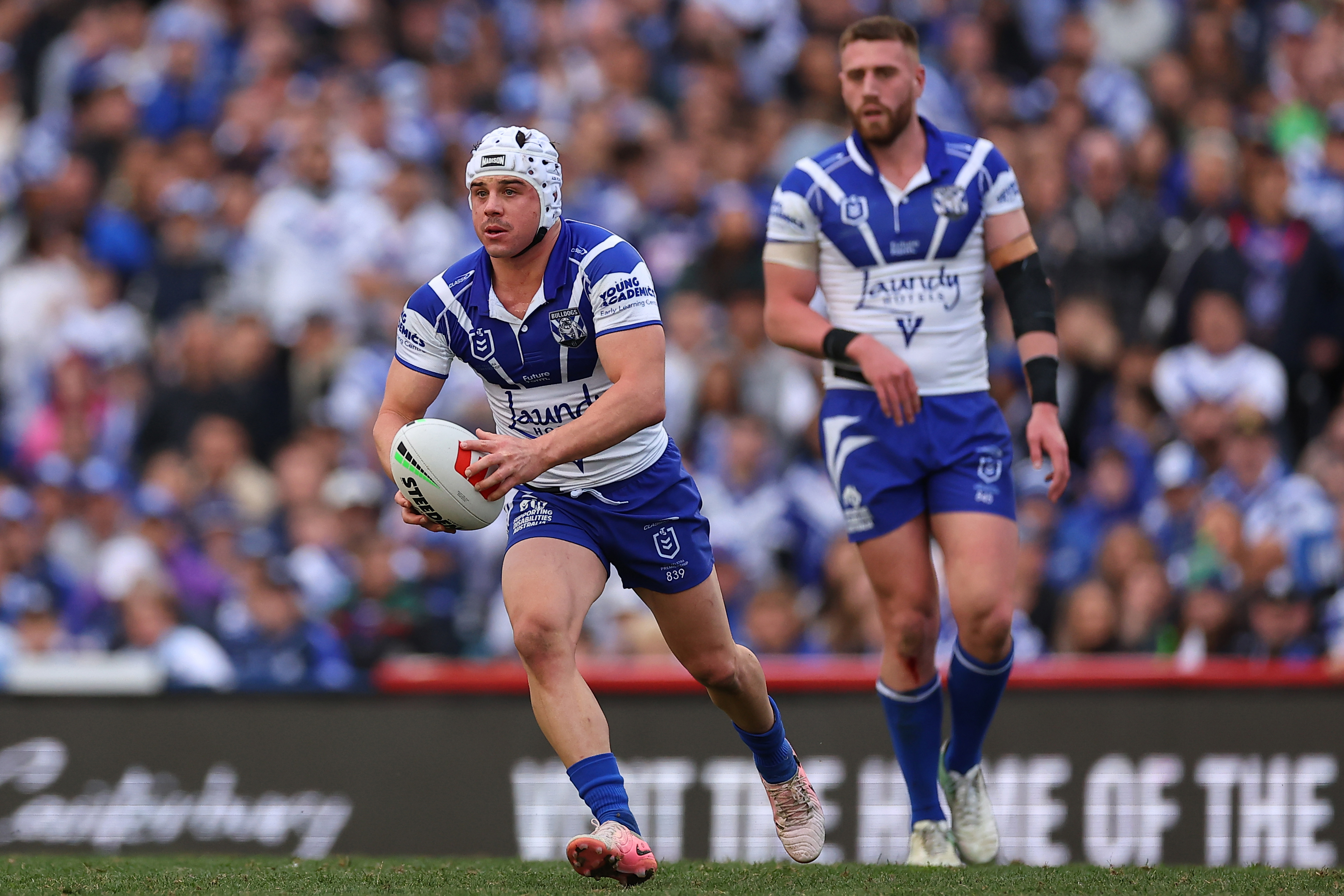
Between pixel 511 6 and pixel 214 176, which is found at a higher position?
pixel 511 6

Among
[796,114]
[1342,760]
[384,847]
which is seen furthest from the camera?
[796,114]

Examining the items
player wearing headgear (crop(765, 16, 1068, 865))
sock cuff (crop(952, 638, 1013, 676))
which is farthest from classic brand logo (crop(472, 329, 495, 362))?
sock cuff (crop(952, 638, 1013, 676))

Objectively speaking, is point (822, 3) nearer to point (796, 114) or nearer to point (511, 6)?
point (796, 114)

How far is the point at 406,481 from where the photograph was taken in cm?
621

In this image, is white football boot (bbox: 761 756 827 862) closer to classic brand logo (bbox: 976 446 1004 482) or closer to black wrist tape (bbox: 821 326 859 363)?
classic brand logo (bbox: 976 446 1004 482)

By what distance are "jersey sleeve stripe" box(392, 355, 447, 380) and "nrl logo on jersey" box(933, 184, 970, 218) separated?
222 cm

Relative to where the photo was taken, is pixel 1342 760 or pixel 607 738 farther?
pixel 1342 760

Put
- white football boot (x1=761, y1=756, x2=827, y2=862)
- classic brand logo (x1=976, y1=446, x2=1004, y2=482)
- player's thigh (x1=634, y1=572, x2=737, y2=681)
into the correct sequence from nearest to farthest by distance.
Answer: player's thigh (x1=634, y1=572, x2=737, y2=681) < white football boot (x1=761, y1=756, x2=827, y2=862) < classic brand logo (x1=976, y1=446, x2=1004, y2=482)

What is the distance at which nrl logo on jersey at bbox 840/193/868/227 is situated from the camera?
24.6ft

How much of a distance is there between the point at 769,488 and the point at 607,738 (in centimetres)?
664

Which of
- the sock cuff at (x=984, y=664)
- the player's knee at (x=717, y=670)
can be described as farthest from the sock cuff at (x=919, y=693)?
the player's knee at (x=717, y=670)

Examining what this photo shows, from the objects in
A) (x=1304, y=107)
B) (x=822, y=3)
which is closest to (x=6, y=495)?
(x=822, y=3)

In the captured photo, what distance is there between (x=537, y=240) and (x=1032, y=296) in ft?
7.34

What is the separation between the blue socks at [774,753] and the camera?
7113 millimetres
